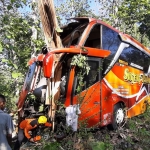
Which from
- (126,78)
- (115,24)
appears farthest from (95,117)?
(115,24)

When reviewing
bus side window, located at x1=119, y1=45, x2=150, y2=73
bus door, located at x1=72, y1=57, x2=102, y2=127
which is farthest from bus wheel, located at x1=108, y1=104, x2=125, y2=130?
bus side window, located at x1=119, y1=45, x2=150, y2=73

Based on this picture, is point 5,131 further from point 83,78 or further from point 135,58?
point 135,58

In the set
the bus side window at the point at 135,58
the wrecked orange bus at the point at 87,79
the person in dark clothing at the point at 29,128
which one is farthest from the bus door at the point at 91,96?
the bus side window at the point at 135,58

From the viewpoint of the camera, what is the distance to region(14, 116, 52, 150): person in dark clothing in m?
6.09

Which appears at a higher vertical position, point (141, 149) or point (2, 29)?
point (2, 29)

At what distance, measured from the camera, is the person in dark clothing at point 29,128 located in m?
6.09

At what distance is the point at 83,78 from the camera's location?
6641 mm

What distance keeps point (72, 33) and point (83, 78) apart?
5.06 feet

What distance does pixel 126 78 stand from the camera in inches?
332

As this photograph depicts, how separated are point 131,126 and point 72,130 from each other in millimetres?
2329

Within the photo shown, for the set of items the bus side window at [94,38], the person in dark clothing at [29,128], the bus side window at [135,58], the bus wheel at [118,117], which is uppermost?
the bus side window at [94,38]

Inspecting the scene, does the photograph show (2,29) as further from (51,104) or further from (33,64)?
(51,104)

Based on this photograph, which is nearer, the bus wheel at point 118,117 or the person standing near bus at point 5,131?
the person standing near bus at point 5,131

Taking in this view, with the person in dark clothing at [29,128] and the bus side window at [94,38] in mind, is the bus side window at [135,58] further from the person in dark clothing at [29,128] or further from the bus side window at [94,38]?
the person in dark clothing at [29,128]
